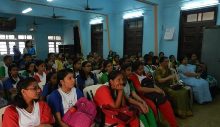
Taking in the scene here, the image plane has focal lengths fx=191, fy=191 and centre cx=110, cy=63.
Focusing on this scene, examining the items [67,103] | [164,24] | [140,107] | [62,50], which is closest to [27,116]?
[67,103]

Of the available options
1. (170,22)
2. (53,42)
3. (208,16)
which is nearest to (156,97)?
(208,16)

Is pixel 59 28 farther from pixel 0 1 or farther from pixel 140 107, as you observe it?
pixel 140 107

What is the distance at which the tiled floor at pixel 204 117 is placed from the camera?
3094mm

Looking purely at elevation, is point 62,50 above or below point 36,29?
below

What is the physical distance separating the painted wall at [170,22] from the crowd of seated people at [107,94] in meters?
2.09

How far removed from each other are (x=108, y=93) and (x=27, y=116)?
0.86 meters

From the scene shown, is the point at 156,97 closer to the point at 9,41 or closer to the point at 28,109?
the point at 28,109

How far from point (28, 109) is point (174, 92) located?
259 centimetres

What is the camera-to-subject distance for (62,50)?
11297mm

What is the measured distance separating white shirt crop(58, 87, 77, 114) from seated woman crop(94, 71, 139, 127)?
0.27 metres

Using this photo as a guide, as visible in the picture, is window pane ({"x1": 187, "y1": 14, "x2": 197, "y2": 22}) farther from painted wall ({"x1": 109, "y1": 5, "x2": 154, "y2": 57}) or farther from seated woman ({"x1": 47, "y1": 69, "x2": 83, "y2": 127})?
seated woman ({"x1": 47, "y1": 69, "x2": 83, "y2": 127})

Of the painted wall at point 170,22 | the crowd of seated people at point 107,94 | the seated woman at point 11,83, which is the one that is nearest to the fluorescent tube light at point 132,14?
the painted wall at point 170,22

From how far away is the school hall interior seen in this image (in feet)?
6.97

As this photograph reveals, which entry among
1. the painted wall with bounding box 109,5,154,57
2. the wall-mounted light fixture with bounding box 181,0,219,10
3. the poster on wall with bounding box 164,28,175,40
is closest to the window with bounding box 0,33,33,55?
the painted wall with bounding box 109,5,154,57
